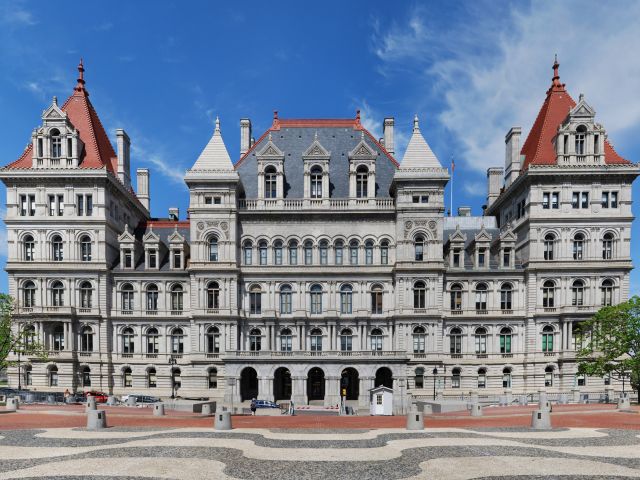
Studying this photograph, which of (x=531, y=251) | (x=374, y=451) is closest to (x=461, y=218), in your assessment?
(x=531, y=251)

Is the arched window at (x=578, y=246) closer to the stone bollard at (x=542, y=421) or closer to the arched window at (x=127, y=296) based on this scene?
the stone bollard at (x=542, y=421)

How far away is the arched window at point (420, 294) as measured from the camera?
4941 cm

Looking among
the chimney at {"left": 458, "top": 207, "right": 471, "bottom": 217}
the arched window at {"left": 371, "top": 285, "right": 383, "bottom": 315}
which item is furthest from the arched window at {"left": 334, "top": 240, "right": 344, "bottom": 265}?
the chimney at {"left": 458, "top": 207, "right": 471, "bottom": 217}

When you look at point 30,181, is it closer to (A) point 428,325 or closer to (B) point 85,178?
(B) point 85,178

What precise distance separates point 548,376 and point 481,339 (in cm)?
775

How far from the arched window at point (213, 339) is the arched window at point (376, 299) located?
55.8ft

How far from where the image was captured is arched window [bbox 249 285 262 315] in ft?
166

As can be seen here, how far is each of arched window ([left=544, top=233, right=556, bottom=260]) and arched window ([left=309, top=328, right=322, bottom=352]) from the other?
26.1m

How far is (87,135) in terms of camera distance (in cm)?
5247

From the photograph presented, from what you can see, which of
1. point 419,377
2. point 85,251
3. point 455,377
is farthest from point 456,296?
point 85,251

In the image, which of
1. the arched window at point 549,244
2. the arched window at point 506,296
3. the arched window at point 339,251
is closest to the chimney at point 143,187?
the arched window at point 339,251

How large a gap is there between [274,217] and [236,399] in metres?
19.3

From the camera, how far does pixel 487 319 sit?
50531 mm

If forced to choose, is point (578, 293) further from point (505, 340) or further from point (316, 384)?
point (316, 384)
